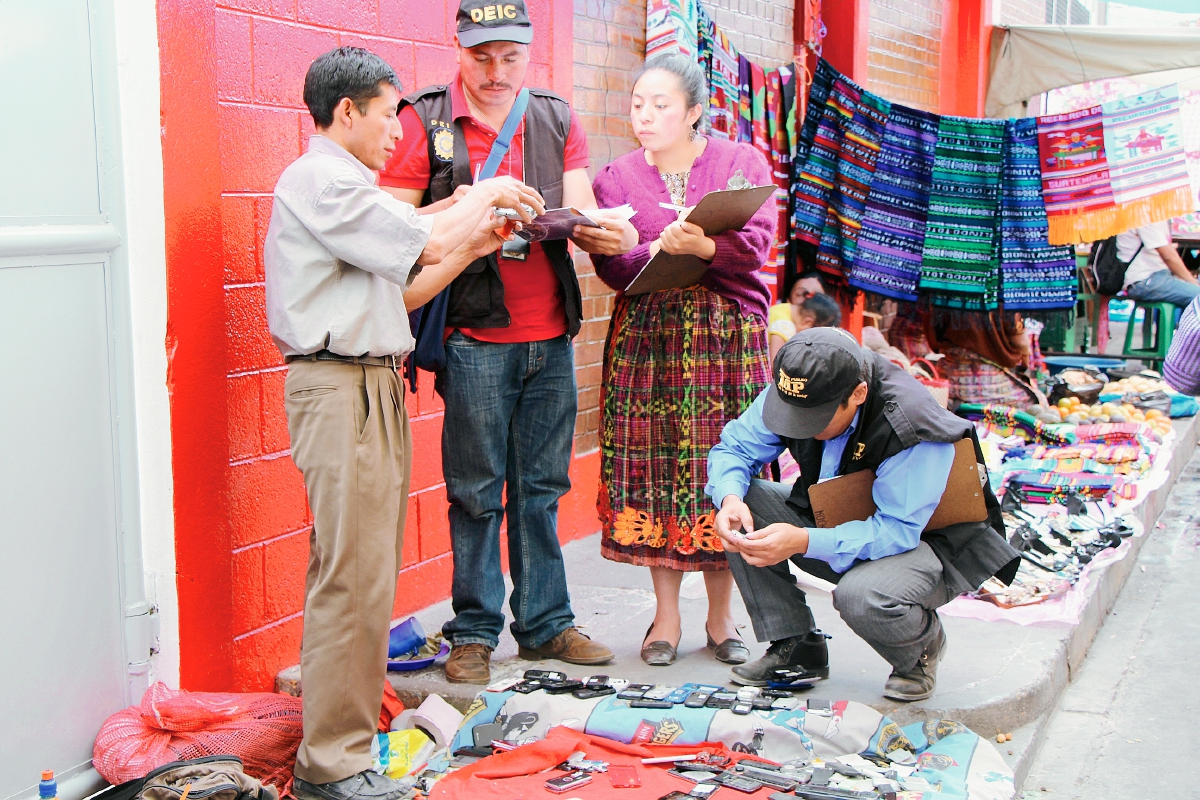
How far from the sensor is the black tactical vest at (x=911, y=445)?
133 inches

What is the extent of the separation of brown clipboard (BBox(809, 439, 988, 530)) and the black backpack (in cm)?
779

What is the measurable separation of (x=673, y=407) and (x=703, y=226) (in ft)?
2.08

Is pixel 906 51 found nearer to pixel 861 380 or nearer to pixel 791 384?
pixel 861 380

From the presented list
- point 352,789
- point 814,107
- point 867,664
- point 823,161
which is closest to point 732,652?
point 867,664

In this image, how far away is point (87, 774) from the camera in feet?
10.2

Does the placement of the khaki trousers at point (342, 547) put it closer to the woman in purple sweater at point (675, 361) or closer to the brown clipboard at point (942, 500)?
the woman in purple sweater at point (675, 361)

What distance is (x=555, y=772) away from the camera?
315cm

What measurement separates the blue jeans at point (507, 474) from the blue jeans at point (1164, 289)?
7.79 meters

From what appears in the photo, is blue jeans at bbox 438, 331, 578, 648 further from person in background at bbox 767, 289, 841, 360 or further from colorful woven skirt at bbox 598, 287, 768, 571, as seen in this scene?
person in background at bbox 767, 289, 841, 360

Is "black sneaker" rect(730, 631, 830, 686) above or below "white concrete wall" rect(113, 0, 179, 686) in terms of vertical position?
below

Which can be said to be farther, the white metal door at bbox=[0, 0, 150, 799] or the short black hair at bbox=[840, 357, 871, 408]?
the short black hair at bbox=[840, 357, 871, 408]

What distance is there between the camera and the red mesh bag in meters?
3.06

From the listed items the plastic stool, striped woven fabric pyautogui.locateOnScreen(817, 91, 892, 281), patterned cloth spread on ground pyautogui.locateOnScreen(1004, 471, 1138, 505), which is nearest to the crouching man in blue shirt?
patterned cloth spread on ground pyautogui.locateOnScreen(1004, 471, 1138, 505)

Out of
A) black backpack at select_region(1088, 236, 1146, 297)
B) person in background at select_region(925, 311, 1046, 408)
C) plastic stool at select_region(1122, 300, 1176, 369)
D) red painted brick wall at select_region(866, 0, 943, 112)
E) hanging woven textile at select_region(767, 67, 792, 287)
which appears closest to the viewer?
hanging woven textile at select_region(767, 67, 792, 287)
